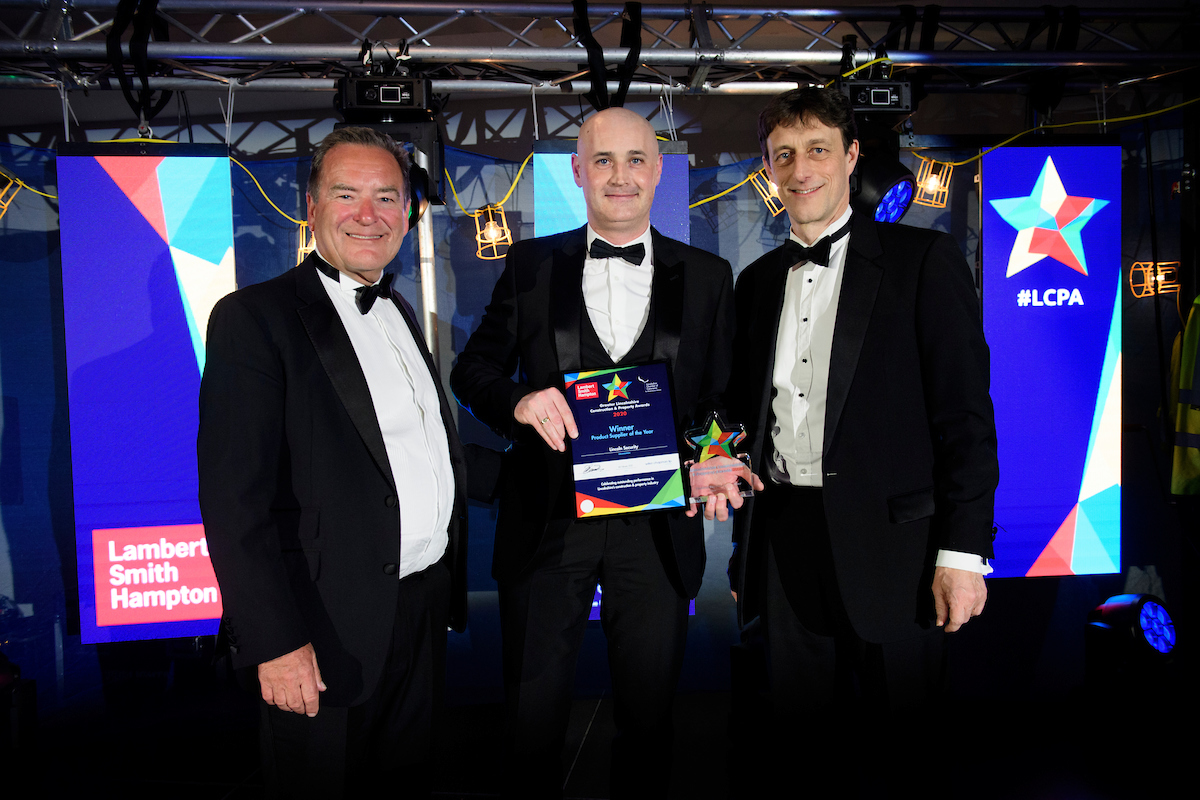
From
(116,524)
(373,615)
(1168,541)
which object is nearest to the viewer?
(373,615)

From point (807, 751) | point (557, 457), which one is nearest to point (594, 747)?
point (807, 751)

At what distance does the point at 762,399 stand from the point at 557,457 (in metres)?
0.66

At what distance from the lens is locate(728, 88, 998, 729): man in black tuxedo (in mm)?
1933

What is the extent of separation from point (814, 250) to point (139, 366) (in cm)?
342

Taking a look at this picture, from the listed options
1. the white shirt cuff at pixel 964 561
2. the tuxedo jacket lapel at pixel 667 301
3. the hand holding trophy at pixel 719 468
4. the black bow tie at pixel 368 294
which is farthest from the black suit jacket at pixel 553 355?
the white shirt cuff at pixel 964 561

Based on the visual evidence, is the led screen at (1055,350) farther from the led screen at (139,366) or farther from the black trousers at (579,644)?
the led screen at (139,366)

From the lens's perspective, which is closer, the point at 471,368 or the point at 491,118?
the point at 471,368

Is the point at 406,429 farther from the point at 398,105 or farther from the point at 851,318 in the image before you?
the point at 398,105

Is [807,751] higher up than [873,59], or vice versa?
[873,59]

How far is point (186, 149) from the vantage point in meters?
3.69

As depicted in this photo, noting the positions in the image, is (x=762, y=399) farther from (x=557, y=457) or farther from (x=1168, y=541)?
(x=1168, y=541)

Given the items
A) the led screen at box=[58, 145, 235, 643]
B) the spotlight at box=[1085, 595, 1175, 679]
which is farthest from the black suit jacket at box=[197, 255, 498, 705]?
the spotlight at box=[1085, 595, 1175, 679]

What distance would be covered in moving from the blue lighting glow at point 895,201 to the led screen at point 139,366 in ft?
11.0

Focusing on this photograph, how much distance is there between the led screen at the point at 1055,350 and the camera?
4043mm
